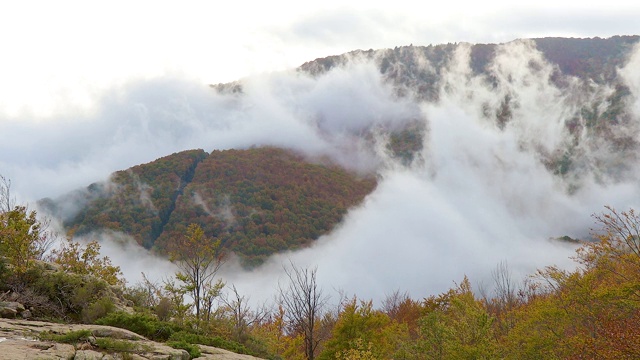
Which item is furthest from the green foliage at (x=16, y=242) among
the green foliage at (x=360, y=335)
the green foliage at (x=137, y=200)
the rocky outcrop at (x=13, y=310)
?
the green foliage at (x=137, y=200)

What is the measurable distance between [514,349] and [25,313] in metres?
23.8

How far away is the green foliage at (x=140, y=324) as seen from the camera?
16.2m

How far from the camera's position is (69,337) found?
12.6 m

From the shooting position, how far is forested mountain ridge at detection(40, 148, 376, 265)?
147m

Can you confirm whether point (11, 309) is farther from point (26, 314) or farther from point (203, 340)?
point (203, 340)

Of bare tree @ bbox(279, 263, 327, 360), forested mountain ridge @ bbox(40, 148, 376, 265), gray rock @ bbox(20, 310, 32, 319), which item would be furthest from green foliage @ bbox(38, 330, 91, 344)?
forested mountain ridge @ bbox(40, 148, 376, 265)

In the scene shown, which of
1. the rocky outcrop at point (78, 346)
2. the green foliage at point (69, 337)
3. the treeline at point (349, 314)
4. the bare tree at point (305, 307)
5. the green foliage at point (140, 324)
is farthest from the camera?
the bare tree at point (305, 307)

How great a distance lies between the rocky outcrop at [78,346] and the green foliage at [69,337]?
10 cm

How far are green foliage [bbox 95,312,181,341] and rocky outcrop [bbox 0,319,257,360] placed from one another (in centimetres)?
200

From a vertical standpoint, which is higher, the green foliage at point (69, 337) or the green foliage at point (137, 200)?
the green foliage at point (137, 200)

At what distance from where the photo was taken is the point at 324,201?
198 m

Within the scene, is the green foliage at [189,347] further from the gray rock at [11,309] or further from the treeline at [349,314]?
the gray rock at [11,309]

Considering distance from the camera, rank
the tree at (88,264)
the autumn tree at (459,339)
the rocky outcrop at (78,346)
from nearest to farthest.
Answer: the rocky outcrop at (78,346) < the autumn tree at (459,339) < the tree at (88,264)

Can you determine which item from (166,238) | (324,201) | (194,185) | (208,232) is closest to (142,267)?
(166,238)
